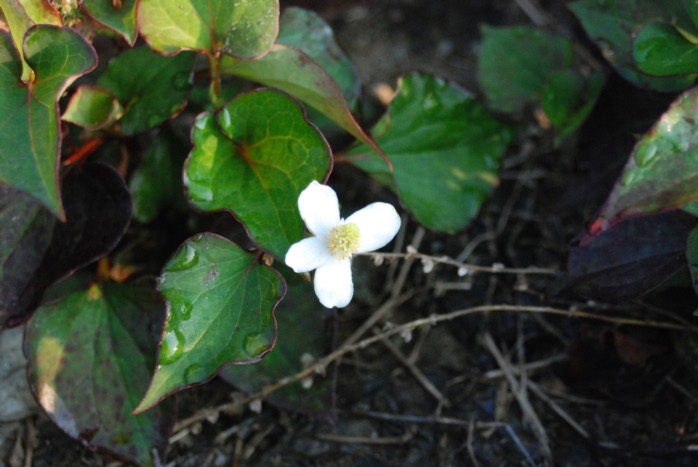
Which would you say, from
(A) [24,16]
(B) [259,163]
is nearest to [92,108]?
(A) [24,16]

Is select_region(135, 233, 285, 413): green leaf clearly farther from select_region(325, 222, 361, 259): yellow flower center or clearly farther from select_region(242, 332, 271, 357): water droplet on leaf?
select_region(325, 222, 361, 259): yellow flower center

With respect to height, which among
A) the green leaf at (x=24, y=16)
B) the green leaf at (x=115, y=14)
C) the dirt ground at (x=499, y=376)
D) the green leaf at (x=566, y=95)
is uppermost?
the green leaf at (x=24, y=16)

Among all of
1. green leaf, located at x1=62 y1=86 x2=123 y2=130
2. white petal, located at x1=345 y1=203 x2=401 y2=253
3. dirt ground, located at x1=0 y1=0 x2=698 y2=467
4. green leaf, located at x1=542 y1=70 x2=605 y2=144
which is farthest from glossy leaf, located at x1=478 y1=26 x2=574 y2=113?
green leaf, located at x1=62 y1=86 x2=123 y2=130

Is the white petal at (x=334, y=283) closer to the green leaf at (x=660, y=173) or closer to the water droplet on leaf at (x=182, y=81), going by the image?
the green leaf at (x=660, y=173)

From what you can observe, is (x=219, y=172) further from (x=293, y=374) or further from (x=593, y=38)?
(x=593, y=38)

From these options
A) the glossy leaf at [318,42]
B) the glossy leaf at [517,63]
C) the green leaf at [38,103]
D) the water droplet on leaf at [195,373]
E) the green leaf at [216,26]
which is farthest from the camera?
the glossy leaf at [517,63]

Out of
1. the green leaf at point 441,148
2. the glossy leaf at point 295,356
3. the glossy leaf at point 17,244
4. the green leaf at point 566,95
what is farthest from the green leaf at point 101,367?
the green leaf at point 566,95

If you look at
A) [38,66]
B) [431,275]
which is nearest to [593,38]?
[431,275]

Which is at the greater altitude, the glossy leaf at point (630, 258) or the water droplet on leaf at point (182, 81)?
the water droplet on leaf at point (182, 81)
